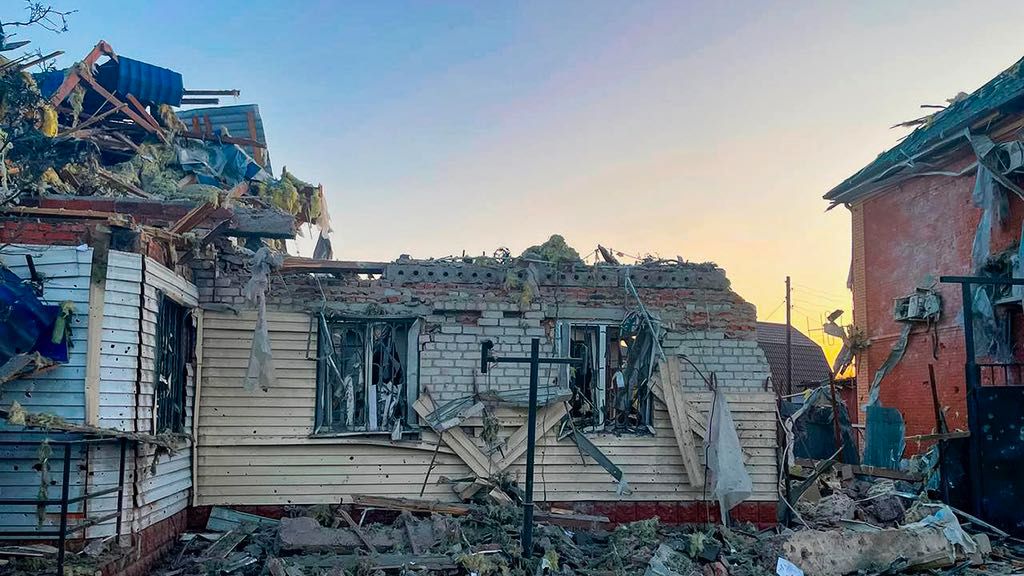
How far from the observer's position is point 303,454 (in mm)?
9000

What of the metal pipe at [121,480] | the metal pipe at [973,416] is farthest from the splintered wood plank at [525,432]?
the metal pipe at [973,416]

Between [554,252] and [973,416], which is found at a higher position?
[554,252]

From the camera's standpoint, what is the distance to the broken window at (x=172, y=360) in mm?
7707

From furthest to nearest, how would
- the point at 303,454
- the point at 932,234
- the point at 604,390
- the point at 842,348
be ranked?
the point at 842,348, the point at 932,234, the point at 604,390, the point at 303,454

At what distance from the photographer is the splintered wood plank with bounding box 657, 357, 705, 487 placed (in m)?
9.49

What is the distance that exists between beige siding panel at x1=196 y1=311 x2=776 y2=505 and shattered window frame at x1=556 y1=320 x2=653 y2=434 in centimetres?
26

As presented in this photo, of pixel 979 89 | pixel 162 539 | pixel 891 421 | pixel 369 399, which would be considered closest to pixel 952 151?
pixel 979 89

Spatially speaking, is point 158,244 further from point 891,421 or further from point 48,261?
point 891,421

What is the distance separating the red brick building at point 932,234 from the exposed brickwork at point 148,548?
13.5 m

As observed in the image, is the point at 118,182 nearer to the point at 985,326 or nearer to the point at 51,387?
the point at 51,387

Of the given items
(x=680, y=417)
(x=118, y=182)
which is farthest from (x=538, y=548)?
(x=118, y=182)

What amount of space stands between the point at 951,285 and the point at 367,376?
12058mm

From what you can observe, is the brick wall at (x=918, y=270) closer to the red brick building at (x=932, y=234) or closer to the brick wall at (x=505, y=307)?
the red brick building at (x=932, y=234)

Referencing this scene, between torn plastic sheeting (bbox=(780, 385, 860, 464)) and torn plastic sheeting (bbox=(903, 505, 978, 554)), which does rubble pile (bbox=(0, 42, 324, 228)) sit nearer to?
torn plastic sheeting (bbox=(903, 505, 978, 554))
